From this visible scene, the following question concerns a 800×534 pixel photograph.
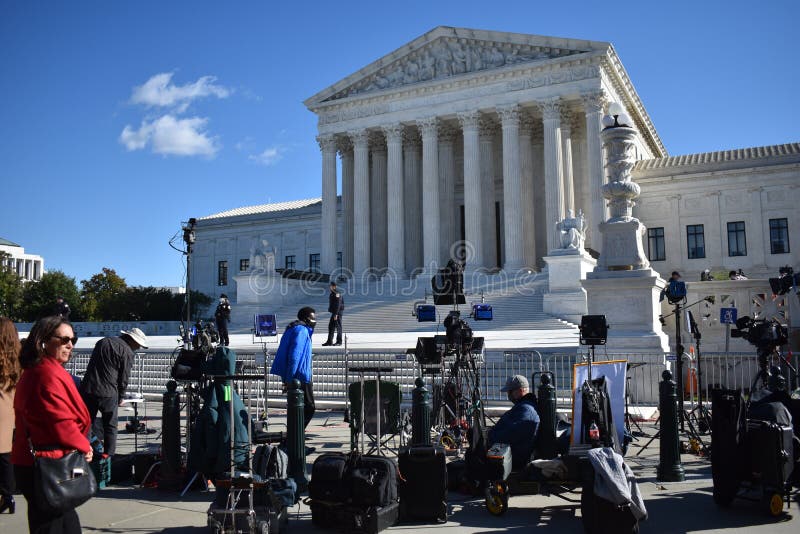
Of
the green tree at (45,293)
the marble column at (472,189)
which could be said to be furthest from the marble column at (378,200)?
the green tree at (45,293)

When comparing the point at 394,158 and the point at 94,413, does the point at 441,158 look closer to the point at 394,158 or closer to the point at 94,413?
the point at 394,158

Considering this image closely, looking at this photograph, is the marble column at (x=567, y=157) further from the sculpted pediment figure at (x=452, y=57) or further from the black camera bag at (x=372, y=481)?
the black camera bag at (x=372, y=481)

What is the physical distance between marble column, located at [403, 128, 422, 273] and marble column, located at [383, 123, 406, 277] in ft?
5.89

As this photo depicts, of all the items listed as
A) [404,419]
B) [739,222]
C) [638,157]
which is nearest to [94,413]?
[404,419]

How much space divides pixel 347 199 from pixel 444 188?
273 inches

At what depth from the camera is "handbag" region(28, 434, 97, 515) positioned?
421cm

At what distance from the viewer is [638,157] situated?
45.5 m

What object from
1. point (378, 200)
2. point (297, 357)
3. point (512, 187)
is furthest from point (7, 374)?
point (378, 200)

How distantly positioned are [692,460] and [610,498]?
4.07 metres

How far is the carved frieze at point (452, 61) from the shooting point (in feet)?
122

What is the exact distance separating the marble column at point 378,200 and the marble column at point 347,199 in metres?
1.53

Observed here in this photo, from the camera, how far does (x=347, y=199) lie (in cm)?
4559

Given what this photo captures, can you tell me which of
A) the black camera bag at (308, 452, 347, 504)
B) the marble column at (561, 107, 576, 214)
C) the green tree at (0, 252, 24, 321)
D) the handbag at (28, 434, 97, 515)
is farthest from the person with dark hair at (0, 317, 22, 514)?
the green tree at (0, 252, 24, 321)

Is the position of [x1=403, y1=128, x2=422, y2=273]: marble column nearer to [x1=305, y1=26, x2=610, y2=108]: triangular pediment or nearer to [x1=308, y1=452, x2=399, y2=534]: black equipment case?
[x1=305, y1=26, x2=610, y2=108]: triangular pediment
